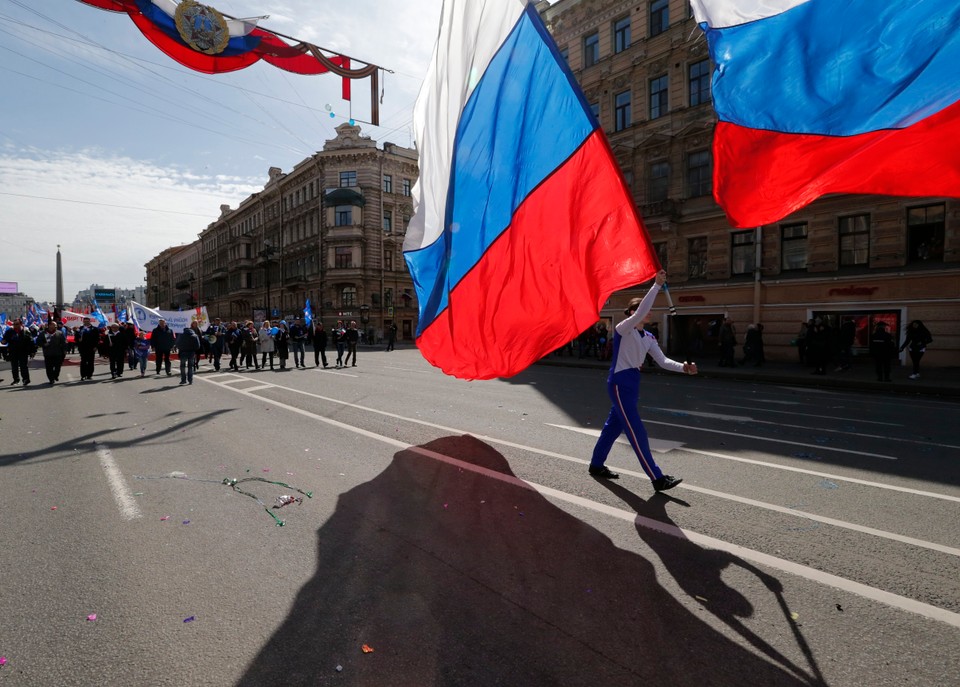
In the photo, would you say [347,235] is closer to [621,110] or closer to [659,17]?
[621,110]

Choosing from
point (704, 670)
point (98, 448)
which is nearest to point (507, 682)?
point (704, 670)

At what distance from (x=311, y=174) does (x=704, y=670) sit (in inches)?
2340

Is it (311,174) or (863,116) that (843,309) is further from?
(311,174)

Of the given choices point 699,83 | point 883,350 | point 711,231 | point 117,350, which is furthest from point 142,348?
point 699,83

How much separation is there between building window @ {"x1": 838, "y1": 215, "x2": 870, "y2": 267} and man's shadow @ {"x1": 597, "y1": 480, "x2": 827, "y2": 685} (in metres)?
21.1

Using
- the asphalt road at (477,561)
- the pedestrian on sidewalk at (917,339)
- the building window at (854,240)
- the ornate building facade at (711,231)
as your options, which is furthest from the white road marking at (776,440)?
the building window at (854,240)

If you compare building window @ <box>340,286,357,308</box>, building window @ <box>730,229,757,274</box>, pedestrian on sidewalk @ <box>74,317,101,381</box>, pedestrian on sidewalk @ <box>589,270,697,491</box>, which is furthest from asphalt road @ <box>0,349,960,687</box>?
building window @ <box>340,286,357,308</box>

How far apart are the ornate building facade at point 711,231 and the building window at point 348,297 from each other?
2968 cm

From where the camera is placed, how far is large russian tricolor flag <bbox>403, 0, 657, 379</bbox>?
462 centimetres

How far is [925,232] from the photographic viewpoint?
61.7 ft

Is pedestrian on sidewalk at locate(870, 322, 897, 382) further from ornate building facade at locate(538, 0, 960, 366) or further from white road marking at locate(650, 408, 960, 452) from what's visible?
white road marking at locate(650, 408, 960, 452)

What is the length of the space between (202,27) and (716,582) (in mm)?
11356

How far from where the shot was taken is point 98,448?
689 cm

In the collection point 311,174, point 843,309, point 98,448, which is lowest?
point 98,448
